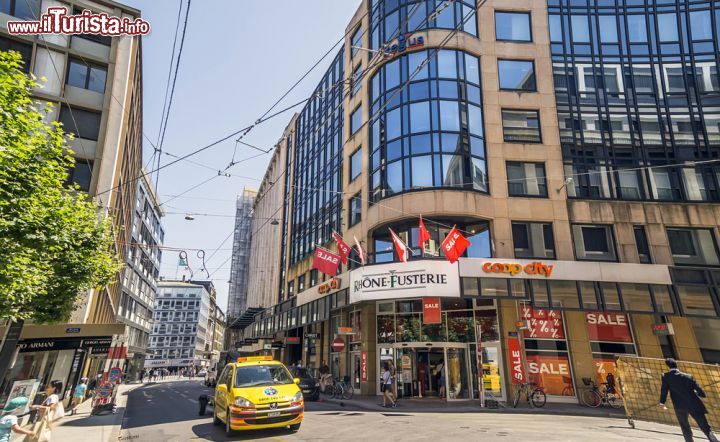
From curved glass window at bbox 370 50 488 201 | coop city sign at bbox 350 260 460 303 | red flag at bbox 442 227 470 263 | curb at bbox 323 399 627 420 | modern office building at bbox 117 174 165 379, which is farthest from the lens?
modern office building at bbox 117 174 165 379

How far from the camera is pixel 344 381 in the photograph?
25.3 metres

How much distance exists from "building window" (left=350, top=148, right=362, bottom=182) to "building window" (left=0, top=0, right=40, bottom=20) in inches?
811

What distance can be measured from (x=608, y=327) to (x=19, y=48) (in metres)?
35.7

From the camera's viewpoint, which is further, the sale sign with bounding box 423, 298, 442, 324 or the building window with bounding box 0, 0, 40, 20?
the building window with bounding box 0, 0, 40, 20

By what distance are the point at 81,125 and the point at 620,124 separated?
3220cm

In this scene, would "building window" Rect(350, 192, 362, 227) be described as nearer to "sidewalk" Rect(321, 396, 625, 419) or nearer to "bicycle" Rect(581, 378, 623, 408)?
"sidewalk" Rect(321, 396, 625, 419)

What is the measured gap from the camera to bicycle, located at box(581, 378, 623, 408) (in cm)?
1775

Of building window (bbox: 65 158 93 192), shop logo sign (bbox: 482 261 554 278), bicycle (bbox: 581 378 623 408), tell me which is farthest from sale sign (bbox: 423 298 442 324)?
building window (bbox: 65 158 93 192)

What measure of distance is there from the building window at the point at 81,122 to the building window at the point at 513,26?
25.6 metres

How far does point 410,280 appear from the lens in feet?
65.5

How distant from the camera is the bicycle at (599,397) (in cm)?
1775

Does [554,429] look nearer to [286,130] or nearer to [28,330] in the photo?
[28,330]

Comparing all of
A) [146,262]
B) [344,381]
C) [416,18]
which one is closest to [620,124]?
[416,18]

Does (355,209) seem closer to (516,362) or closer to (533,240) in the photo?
(533,240)
